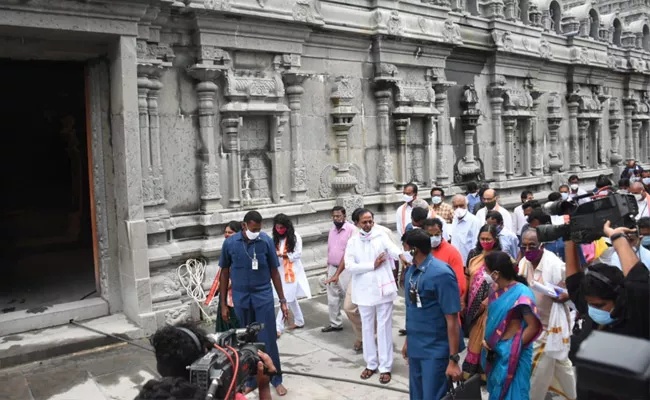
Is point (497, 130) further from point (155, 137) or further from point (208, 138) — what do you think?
point (155, 137)

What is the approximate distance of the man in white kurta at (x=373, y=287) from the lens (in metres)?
5.75

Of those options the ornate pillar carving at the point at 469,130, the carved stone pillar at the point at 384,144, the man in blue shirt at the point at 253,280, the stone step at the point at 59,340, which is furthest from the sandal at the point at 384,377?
the ornate pillar carving at the point at 469,130

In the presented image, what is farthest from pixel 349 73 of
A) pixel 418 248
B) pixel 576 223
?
pixel 576 223

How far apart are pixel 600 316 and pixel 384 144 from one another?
7.61 metres

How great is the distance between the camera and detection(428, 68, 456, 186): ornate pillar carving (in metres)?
11.6

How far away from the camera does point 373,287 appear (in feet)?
19.0

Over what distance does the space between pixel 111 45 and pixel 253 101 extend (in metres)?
2.29

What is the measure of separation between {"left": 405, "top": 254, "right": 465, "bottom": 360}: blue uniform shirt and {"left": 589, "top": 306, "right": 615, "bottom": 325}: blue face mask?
3.34 ft

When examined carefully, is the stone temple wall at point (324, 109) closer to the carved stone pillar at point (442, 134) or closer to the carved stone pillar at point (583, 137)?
the carved stone pillar at point (442, 134)

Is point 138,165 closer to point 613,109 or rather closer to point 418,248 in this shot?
point 418,248

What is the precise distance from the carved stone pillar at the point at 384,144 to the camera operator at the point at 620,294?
284 inches

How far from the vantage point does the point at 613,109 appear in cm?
1898

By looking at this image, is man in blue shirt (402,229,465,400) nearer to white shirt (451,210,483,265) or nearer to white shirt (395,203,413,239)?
white shirt (451,210,483,265)

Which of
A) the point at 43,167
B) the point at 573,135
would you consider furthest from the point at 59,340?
the point at 573,135
